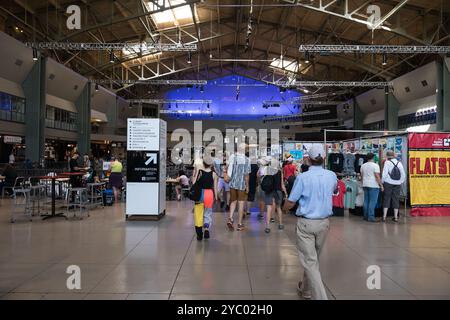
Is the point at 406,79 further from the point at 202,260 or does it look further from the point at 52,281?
the point at 52,281

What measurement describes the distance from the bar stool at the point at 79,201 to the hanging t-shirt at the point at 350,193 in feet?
21.9

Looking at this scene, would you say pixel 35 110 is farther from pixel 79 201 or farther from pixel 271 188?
pixel 271 188

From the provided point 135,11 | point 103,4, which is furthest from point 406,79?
point 103,4

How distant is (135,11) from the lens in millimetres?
19172

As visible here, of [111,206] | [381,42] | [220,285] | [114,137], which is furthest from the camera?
[114,137]

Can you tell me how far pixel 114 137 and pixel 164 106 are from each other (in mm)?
8469

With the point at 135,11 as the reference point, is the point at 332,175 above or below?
below

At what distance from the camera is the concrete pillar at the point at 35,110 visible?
2095cm

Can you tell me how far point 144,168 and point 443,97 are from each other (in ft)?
57.0

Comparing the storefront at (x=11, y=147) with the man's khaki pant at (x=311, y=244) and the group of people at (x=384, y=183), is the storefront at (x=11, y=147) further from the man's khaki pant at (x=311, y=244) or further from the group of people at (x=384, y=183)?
the man's khaki pant at (x=311, y=244)

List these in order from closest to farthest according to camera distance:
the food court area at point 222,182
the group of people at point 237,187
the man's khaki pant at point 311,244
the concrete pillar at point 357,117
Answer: the man's khaki pant at point 311,244
the food court area at point 222,182
the group of people at point 237,187
the concrete pillar at point 357,117

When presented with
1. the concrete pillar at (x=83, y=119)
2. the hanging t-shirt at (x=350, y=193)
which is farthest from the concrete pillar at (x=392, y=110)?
the concrete pillar at (x=83, y=119)

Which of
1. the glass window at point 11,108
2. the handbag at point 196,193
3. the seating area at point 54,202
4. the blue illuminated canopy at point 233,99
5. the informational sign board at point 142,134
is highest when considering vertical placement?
the blue illuminated canopy at point 233,99

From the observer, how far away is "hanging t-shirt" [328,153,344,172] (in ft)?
39.6
